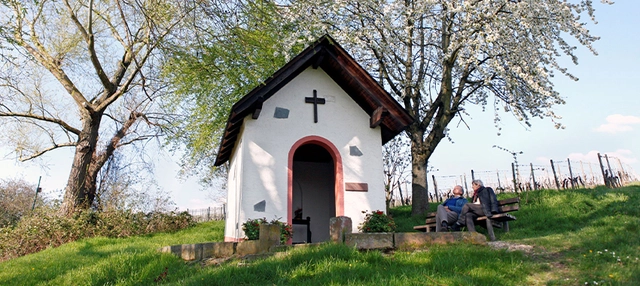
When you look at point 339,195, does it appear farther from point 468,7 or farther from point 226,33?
point 468,7

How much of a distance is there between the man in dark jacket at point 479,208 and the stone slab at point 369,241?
6.11 feet

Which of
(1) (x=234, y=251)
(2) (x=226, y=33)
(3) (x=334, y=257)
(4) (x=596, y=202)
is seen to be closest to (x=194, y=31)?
(2) (x=226, y=33)

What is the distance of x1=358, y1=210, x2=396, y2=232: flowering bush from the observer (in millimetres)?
8836

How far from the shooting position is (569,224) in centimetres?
1022

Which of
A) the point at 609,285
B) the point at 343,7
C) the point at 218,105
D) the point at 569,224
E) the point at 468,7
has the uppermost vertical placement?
the point at 343,7

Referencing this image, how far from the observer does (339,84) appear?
33.1 ft

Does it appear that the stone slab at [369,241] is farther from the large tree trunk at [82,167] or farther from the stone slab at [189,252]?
the large tree trunk at [82,167]

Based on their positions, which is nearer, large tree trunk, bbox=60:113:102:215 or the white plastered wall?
the white plastered wall

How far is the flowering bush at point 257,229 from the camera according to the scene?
8.22 meters

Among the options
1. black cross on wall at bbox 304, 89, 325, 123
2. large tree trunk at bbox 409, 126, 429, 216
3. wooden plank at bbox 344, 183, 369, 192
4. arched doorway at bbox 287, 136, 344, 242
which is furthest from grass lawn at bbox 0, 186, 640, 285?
large tree trunk at bbox 409, 126, 429, 216

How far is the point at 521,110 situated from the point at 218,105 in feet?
34.5

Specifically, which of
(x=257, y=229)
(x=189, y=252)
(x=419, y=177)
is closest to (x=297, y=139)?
(x=257, y=229)

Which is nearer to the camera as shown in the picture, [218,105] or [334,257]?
[334,257]

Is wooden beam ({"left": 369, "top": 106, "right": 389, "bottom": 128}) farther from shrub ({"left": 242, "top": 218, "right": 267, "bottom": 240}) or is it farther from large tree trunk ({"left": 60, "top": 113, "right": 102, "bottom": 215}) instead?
large tree trunk ({"left": 60, "top": 113, "right": 102, "bottom": 215})
